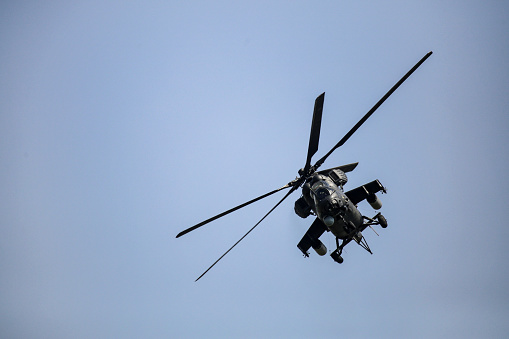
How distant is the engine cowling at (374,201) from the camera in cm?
3181

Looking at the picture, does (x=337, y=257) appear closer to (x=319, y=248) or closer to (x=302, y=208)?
(x=319, y=248)

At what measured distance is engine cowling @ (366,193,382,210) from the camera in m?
31.8

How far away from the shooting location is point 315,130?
28.5 meters

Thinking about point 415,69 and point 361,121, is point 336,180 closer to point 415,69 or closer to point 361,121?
point 361,121

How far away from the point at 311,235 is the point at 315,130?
301 inches

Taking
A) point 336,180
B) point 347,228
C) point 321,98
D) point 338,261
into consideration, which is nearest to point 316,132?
point 321,98

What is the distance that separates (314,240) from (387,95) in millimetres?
10831

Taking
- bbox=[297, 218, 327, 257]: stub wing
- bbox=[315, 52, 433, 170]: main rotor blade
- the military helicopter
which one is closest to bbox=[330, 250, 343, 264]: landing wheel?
the military helicopter

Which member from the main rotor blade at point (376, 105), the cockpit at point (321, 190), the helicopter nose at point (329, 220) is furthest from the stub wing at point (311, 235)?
the main rotor blade at point (376, 105)

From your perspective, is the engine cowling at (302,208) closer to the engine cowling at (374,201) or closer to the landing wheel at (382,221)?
the engine cowling at (374,201)

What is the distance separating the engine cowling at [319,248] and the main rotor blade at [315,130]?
4874mm

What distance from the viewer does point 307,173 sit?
31.2 m

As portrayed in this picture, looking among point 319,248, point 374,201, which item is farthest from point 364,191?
point 319,248

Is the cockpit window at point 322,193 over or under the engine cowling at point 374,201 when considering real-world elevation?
over
